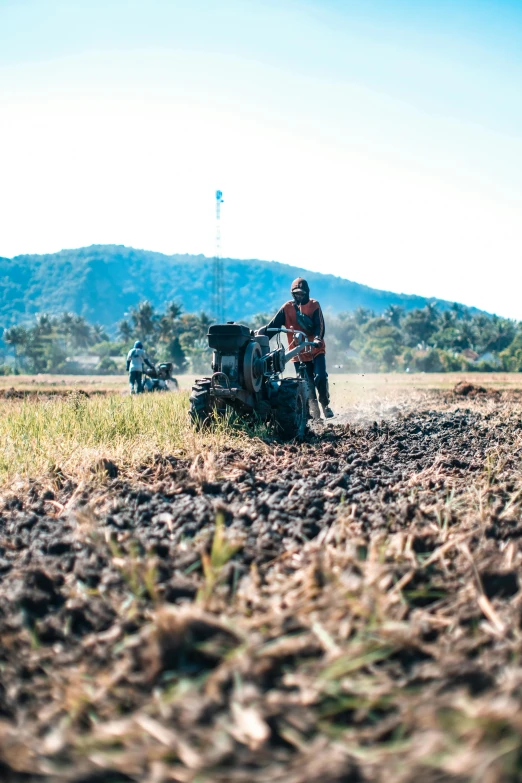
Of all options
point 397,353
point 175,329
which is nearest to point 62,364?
point 175,329

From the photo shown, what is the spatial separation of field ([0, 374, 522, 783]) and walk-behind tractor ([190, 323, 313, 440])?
322cm

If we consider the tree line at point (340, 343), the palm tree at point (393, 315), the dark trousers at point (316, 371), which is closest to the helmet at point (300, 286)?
the dark trousers at point (316, 371)

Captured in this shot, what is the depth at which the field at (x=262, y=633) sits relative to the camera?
6.75ft

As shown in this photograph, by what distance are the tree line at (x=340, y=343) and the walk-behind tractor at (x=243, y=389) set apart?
65.7m

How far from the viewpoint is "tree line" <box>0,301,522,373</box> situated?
306 feet

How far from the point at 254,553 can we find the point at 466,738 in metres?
1.83

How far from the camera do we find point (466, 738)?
6.50 feet

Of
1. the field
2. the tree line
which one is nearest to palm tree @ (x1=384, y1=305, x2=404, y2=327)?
the tree line

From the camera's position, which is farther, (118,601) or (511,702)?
(118,601)

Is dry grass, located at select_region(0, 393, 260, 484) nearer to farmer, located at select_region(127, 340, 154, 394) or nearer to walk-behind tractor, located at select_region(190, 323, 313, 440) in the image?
walk-behind tractor, located at select_region(190, 323, 313, 440)

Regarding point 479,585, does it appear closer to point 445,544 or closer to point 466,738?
point 445,544

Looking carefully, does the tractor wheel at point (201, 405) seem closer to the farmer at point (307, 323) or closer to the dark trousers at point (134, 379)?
the farmer at point (307, 323)

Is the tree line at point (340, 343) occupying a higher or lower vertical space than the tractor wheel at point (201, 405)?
higher

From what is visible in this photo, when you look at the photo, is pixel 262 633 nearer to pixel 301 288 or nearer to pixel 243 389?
pixel 243 389
